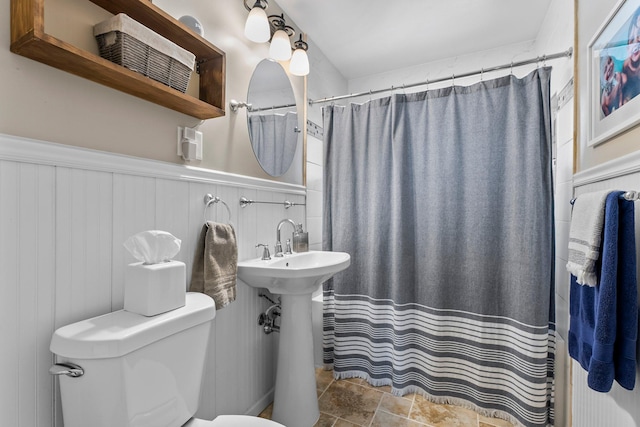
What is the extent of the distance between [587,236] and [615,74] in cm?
54

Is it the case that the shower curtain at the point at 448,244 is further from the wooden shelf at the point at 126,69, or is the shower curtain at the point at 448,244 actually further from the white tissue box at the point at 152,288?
the white tissue box at the point at 152,288

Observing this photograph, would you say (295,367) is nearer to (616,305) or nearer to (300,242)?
(300,242)

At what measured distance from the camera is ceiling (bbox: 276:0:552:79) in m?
1.84

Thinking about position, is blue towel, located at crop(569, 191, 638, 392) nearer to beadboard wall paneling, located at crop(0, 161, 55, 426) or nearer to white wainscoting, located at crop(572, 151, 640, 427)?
white wainscoting, located at crop(572, 151, 640, 427)

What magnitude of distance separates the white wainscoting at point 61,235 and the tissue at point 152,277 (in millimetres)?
132

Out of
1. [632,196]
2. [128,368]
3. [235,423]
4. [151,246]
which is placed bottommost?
[235,423]

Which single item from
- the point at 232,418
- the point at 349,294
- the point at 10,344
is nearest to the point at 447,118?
the point at 349,294

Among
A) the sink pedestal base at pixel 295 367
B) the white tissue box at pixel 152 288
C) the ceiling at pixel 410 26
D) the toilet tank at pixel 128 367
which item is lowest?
the sink pedestal base at pixel 295 367

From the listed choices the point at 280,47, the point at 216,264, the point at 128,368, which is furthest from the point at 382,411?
the point at 280,47

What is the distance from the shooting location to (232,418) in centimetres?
97

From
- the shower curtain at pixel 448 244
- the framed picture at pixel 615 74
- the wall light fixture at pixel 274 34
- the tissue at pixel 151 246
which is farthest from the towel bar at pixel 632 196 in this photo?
the wall light fixture at pixel 274 34

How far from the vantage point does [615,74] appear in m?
1.00

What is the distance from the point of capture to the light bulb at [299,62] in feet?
5.78

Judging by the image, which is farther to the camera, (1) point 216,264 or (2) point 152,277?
(1) point 216,264
